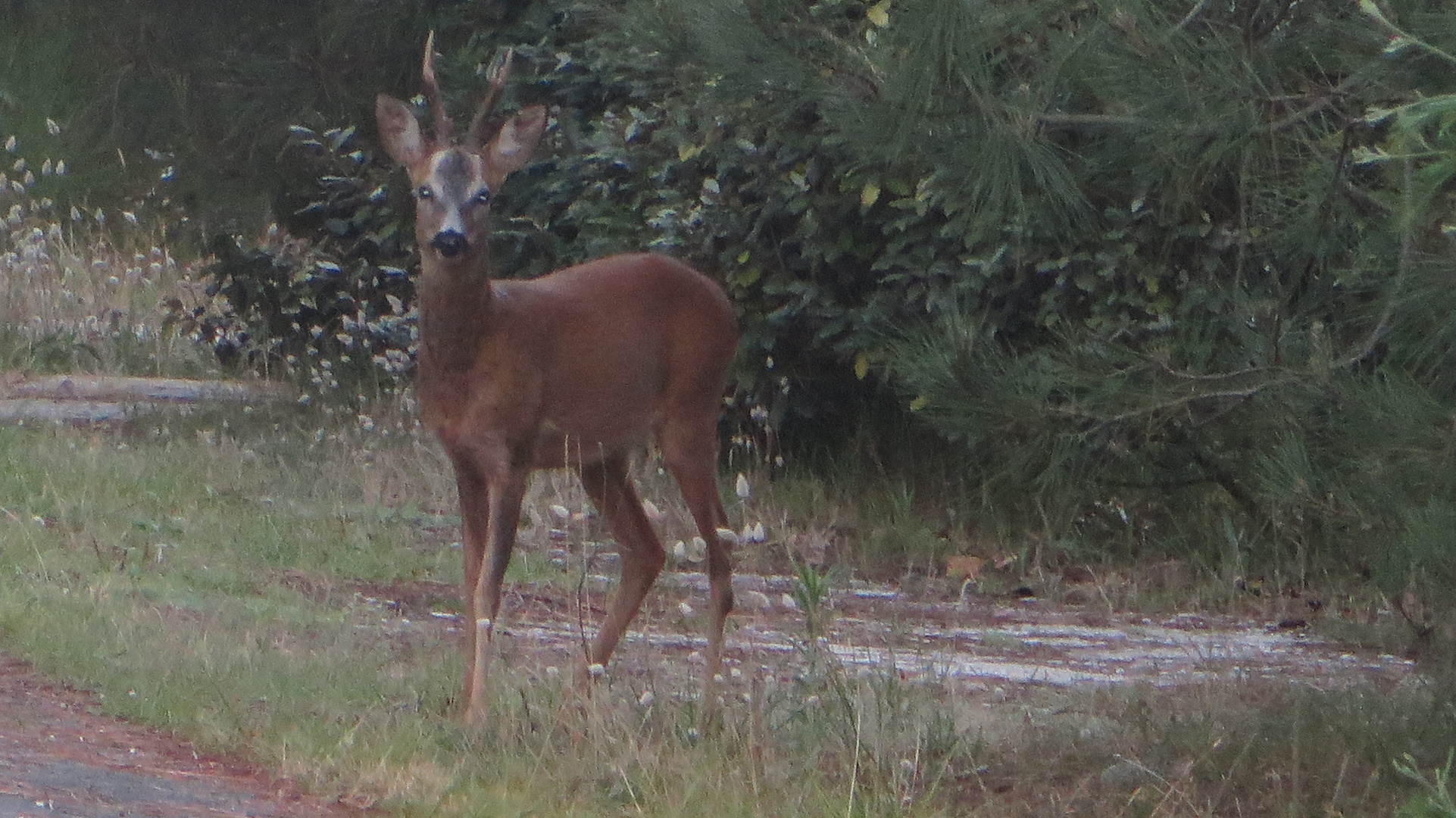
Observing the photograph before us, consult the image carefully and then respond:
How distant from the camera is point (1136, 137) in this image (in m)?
5.01

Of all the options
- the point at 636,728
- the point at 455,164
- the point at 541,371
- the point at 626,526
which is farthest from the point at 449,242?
the point at 636,728

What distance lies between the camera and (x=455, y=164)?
22.0 ft

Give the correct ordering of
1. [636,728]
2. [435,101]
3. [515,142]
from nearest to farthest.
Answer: [636,728] → [435,101] → [515,142]

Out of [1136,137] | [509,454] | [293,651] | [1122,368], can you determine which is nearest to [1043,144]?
[1136,137]

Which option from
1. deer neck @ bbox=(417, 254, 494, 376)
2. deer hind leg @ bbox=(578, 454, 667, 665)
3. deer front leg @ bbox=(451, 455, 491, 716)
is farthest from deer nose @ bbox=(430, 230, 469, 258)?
deer hind leg @ bbox=(578, 454, 667, 665)

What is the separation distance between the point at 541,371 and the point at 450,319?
39 centimetres

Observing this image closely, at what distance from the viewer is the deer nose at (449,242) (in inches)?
261

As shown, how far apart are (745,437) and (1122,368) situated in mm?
5957

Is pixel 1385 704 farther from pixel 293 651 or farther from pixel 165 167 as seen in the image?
pixel 165 167

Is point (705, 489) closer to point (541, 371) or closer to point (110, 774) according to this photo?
point (541, 371)

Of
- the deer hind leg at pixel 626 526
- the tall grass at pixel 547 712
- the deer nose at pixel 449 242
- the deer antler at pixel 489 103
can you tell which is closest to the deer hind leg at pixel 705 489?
the deer hind leg at pixel 626 526

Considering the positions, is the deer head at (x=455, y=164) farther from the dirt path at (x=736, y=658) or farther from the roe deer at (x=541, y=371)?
the dirt path at (x=736, y=658)

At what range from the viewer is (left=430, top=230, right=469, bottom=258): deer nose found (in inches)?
261

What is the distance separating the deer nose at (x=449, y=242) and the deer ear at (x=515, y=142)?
393mm
